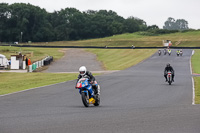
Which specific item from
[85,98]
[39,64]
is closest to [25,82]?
[85,98]

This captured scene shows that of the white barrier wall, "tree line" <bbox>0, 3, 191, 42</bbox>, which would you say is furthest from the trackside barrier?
"tree line" <bbox>0, 3, 191, 42</bbox>

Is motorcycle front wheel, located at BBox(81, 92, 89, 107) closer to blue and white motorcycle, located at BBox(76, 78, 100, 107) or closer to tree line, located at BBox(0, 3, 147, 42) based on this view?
blue and white motorcycle, located at BBox(76, 78, 100, 107)

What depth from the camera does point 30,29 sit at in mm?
149250

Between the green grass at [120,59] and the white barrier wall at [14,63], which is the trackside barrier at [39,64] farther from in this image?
the green grass at [120,59]

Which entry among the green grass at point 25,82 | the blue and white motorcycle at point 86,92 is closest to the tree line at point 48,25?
the green grass at point 25,82

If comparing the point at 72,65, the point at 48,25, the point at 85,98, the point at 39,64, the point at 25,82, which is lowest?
the point at 72,65

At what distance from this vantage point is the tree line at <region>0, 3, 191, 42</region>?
477ft

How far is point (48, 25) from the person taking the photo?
15675 cm

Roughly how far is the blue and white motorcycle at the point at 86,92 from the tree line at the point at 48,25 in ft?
383

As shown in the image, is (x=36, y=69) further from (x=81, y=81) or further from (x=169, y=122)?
(x=169, y=122)

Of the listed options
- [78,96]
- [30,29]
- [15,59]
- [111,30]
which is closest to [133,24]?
[111,30]

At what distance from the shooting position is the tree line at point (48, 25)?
145375mm

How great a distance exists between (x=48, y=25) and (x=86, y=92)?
144 meters

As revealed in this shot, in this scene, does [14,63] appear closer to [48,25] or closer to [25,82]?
[25,82]
